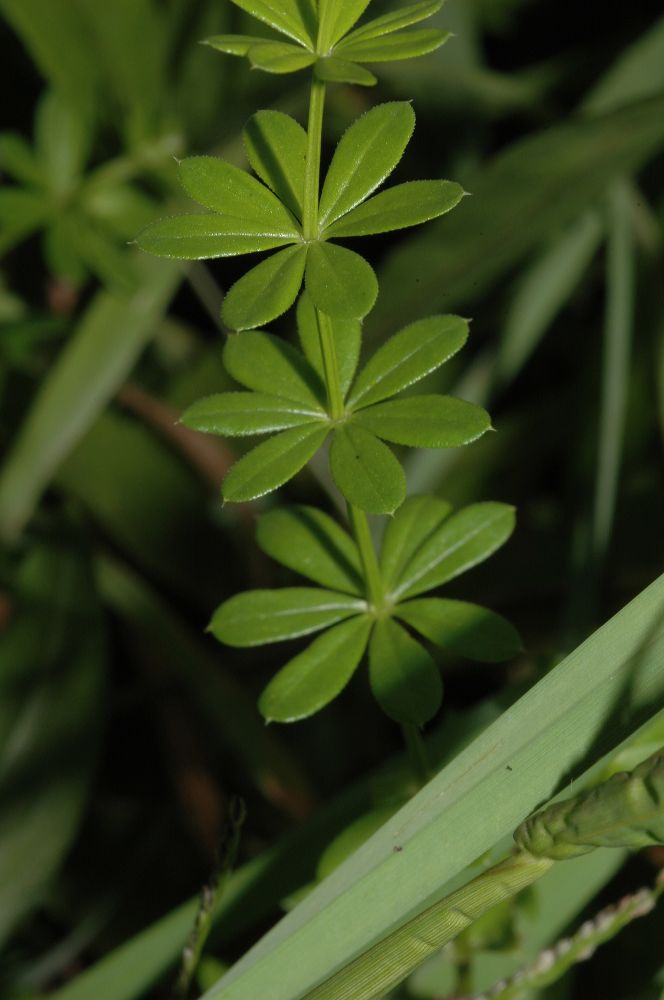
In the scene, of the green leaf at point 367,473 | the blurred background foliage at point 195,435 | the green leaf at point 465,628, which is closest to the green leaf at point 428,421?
the green leaf at point 367,473

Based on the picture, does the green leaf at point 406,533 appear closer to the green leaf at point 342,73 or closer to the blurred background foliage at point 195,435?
the green leaf at point 342,73

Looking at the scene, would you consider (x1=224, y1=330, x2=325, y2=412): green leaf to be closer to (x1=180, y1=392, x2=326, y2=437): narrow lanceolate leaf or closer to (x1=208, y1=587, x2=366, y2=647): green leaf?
(x1=180, y1=392, x2=326, y2=437): narrow lanceolate leaf

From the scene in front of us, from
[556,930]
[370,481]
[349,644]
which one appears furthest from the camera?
[556,930]

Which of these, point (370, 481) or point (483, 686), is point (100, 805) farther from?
point (370, 481)

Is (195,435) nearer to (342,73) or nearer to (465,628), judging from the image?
(465,628)

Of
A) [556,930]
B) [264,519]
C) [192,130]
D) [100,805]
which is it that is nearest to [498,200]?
[192,130]

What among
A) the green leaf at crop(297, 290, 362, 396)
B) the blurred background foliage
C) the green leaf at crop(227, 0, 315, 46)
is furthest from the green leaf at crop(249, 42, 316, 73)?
the blurred background foliage
